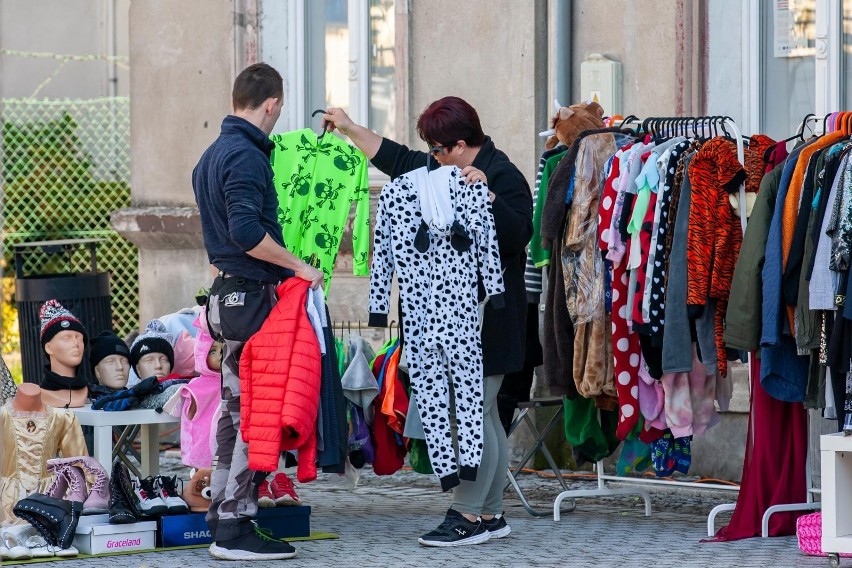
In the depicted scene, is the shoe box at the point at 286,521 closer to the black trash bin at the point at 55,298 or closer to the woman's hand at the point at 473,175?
the woman's hand at the point at 473,175

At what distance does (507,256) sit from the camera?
21.9 feet

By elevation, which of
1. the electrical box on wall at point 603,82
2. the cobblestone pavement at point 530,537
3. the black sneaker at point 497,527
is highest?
the electrical box on wall at point 603,82

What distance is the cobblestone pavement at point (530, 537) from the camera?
6137 millimetres

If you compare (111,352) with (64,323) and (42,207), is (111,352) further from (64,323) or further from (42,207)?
(42,207)

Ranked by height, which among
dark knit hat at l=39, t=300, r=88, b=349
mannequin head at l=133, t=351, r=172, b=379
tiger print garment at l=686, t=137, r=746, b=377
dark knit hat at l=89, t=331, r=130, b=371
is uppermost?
tiger print garment at l=686, t=137, r=746, b=377

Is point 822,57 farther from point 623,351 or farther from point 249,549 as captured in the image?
point 249,549

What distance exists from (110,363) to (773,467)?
10.5ft

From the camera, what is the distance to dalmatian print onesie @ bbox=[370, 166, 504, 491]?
648 cm

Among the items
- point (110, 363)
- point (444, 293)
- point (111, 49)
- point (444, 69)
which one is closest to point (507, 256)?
point (444, 293)

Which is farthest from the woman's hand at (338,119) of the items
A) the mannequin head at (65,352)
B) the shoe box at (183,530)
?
the shoe box at (183,530)

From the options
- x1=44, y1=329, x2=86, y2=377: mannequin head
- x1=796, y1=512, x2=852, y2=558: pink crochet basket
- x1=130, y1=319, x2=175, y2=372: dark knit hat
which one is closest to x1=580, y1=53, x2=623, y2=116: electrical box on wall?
x1=130, y1=319, x2=175, y2=372: dark knit hat

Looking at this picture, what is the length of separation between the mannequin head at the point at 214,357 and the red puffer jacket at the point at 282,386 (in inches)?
31.7

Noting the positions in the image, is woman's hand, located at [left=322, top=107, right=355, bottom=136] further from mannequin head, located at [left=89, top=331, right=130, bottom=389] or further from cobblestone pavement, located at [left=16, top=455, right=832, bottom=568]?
cobblestone pavement, located at [left=16, top=455, right=832, bottom=568]

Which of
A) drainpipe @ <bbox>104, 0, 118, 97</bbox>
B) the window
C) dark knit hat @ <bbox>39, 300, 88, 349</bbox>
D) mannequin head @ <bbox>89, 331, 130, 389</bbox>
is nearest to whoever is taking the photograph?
dark knit hat @ <bbox>39, 300, 88, 349</bbox>
